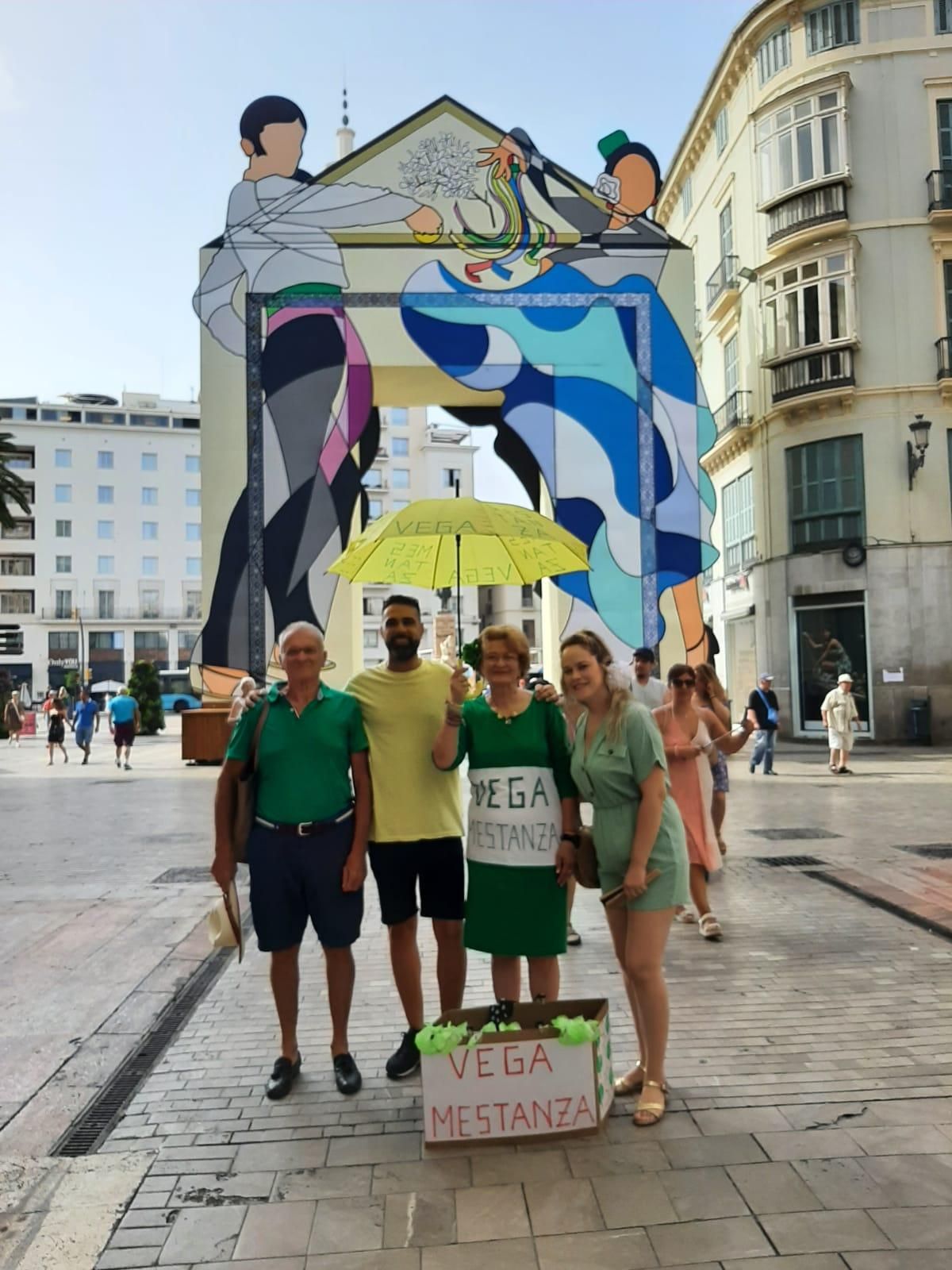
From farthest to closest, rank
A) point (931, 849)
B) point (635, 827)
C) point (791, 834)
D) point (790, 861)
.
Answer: point (791, 834) → point (931, 849) → point (790, 861) → point (635, 827)

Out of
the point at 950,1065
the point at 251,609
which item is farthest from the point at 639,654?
the point at 251,609

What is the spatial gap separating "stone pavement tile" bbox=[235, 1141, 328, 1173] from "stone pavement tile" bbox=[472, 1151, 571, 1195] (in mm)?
537

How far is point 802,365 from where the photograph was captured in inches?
965

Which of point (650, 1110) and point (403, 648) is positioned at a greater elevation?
point (403, 648)

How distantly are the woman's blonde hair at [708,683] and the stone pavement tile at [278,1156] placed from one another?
426cm

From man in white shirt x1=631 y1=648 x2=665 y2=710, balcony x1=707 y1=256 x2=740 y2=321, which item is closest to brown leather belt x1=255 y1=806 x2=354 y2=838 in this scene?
man in white shirt x1=631 y1=648 x2=665 y2=710

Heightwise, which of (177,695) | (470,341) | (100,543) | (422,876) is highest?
(100,543)

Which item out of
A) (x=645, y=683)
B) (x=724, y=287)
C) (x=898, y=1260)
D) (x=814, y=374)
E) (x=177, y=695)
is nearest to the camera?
(x=898, y=1260)

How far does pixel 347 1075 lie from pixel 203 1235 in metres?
1.16

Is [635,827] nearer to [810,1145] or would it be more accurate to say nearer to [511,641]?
[511,641]

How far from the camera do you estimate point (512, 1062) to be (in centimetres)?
A: 370

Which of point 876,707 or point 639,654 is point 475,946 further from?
point 876,707

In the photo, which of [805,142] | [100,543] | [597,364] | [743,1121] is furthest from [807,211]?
[100,543]

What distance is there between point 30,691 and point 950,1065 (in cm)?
7747
